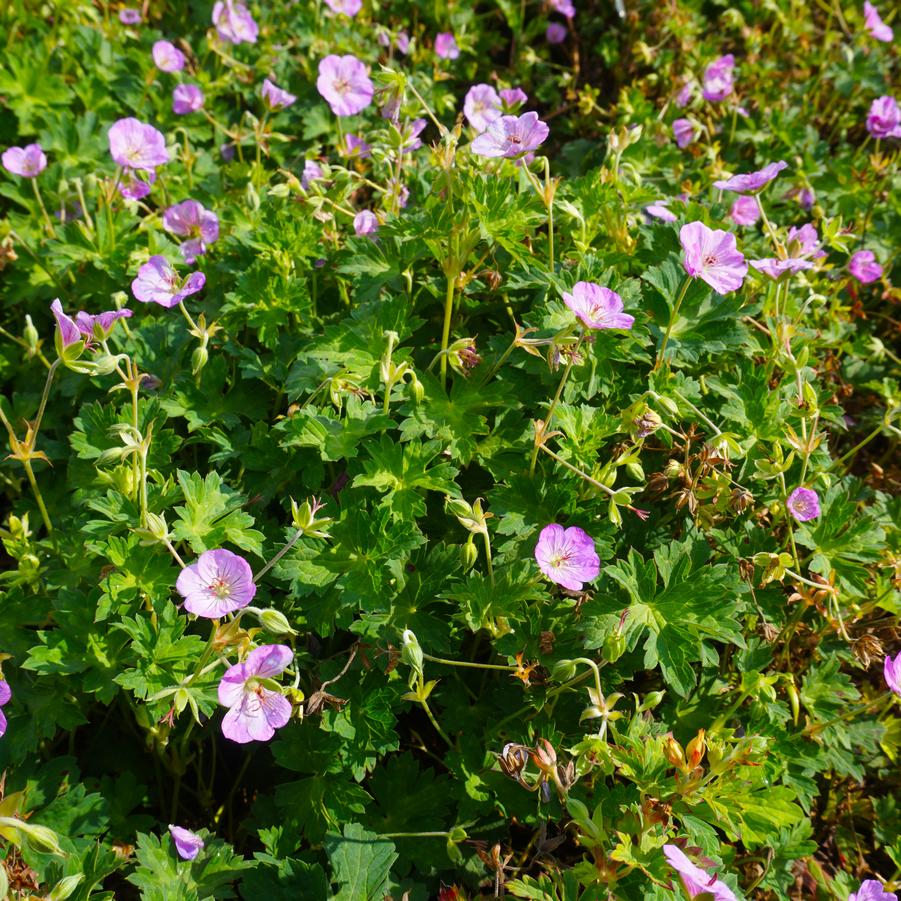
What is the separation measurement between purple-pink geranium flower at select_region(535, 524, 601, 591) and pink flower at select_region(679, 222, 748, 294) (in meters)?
0.69

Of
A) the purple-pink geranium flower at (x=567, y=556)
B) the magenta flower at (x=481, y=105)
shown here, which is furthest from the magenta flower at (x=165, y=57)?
the purple-pink geranium flower at (x=567, y=556)

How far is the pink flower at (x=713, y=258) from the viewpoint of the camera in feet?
6.85

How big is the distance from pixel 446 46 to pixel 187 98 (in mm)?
1146

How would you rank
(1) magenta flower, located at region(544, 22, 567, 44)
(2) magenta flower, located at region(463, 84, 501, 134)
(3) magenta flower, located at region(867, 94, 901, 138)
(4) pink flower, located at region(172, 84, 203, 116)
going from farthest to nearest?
1. (1) magenta flower, located at region(544, 22, 567, 44)
2. (3) magenta flower, located at region(867, 94, 901, 138)
3. (4) pink flower, located at region(172, 84, 203, 116)
4. (2) magenta flower, located at region(463, 84, 501, 134)

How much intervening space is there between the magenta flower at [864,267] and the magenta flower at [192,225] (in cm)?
212

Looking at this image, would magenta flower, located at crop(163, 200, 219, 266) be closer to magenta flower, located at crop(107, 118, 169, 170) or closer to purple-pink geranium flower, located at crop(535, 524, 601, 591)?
magenta flower, located at crop(107, 118, 169, 170)

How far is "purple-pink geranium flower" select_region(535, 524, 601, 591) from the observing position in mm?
1872

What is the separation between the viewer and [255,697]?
5.61 feet

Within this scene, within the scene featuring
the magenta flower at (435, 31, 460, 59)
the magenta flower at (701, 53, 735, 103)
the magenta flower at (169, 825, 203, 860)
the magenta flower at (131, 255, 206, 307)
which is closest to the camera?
the magenta flower at (169, 825, 203, 860)

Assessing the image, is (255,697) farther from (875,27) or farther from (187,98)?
(875,27)

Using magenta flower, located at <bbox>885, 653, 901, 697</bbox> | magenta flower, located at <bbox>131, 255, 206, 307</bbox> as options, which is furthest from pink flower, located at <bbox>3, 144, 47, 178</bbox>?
magenta flower, located at <bbox>885, 653, 901, 697</bbox>

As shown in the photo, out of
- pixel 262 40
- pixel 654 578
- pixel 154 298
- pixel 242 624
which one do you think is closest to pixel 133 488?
pixel 242 624

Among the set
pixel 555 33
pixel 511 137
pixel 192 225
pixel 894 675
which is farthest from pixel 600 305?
pixel 555 33

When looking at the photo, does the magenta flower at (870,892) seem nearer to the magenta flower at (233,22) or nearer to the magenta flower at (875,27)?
the magenta flower at (233,22)
